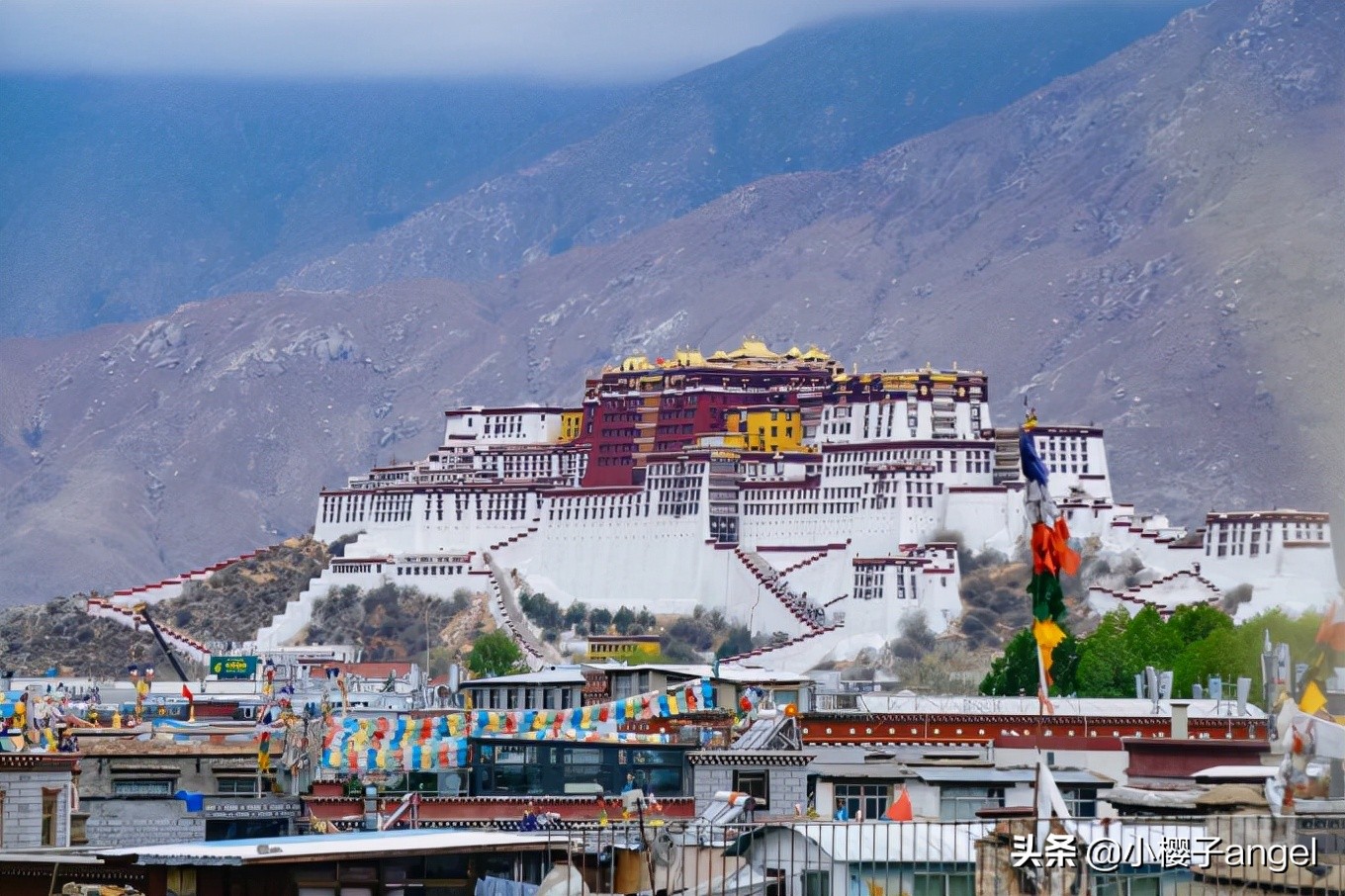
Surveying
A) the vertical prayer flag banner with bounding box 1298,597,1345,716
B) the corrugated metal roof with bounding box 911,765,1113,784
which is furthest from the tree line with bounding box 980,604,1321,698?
the vertical prayer flag banner with bounding box 1298,597,1345,716

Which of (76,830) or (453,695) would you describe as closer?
(76,830)

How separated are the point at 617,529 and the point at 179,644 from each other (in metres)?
21.2

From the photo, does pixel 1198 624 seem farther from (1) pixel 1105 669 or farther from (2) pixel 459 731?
(2) pixel 459 731

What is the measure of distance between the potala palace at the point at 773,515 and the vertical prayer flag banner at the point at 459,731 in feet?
319

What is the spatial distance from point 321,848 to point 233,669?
7988cm

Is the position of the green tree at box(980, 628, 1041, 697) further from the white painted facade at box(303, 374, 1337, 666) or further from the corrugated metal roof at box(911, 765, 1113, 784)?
the corrugated metal roof at box(911, 765, 1113, 784)

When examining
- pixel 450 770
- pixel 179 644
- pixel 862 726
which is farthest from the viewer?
pixel 179 644

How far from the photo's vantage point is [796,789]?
38.2 metres

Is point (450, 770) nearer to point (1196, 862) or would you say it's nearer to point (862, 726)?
point (862, 726)

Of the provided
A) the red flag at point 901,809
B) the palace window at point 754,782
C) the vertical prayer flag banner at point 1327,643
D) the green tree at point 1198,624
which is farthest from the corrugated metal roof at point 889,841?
the green tree at point 1198,624

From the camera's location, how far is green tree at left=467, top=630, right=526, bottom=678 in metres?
143

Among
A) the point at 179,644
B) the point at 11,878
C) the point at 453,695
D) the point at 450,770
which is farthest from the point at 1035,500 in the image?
the point at 179,644

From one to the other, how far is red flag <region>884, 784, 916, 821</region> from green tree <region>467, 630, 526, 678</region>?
101 m

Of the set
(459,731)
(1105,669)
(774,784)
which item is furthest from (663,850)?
(1105,669)
